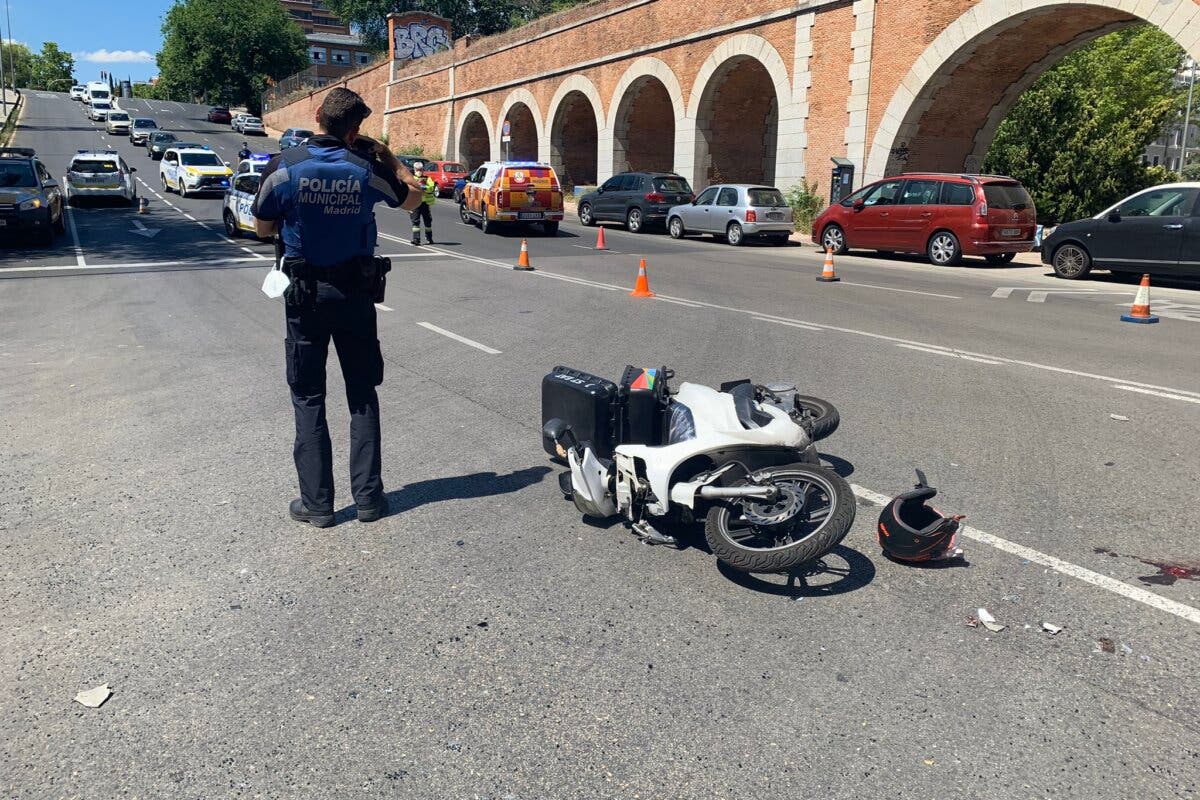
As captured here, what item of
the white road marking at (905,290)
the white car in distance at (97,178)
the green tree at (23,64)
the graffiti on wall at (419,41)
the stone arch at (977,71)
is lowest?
the white road marking at (905,290)

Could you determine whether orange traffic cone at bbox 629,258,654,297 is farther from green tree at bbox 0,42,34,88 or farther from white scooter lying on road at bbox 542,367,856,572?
green tree at bbox 0,42,34,88

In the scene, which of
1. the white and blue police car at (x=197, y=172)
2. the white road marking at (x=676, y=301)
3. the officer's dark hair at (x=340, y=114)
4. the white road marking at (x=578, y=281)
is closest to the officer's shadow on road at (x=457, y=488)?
the officer's dark hair at (x=340, y=114)

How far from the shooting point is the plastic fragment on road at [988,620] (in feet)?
11.8

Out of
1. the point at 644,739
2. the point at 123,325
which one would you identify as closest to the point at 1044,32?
the point at 123,325

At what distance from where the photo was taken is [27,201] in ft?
61.5

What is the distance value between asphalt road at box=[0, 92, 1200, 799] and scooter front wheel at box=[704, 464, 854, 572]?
19cm

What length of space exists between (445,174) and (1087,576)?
38180 mm

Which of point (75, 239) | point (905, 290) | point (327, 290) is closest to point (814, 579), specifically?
point (327, 290)

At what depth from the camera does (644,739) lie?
9.51 feet

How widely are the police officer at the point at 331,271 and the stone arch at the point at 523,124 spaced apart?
4165cm

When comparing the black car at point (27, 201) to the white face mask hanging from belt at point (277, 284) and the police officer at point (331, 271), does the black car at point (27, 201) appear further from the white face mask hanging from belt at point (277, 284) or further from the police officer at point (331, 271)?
the white face mask hanging from belt at point (277, 284)

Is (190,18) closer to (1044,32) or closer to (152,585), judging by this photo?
(1044,32)

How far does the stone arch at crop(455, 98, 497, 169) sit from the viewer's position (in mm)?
52000

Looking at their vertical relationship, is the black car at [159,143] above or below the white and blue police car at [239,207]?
above
